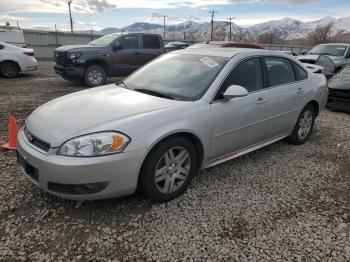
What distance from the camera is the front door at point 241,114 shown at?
3.67m

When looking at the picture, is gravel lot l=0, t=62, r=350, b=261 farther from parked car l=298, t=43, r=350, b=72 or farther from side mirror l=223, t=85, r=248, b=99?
parked car l=298, t=43, r=350, b=72

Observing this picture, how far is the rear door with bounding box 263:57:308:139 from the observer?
442 cm

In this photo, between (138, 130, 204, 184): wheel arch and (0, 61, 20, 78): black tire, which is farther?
(0, 61, 20, 78): black tire

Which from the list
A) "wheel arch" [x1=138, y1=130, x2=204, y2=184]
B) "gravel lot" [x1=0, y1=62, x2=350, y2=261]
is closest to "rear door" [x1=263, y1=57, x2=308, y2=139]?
"gravel lot" [x1=0, y1=62, x2=350, y2=261]

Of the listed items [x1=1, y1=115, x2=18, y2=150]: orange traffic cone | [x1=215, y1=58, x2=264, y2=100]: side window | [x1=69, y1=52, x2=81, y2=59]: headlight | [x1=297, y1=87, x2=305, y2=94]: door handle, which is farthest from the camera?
[x1=69, y1=52, x2=81, y2=59]: headlight

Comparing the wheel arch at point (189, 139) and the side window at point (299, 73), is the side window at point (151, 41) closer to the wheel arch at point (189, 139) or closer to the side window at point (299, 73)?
the side window at point (299, 73)

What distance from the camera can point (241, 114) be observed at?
3889 mm

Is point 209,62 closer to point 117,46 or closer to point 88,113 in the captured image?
point 88,113

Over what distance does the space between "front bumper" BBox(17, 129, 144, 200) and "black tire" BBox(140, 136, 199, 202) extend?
11 cm

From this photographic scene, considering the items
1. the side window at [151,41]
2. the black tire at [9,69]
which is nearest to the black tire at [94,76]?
the side window at [151,41]

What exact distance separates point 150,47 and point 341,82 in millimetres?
6472

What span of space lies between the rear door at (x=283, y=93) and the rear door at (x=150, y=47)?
23.5 ft

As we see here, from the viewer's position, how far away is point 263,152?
494cm

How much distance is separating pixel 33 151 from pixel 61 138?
0.34m
